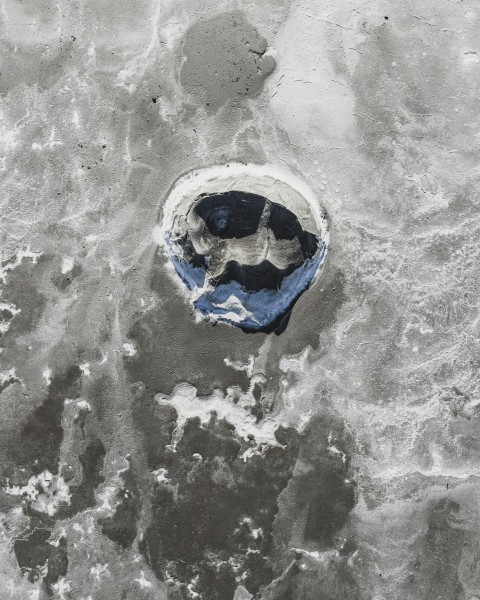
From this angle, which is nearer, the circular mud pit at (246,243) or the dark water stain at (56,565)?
the circular mud pit at (246,243)

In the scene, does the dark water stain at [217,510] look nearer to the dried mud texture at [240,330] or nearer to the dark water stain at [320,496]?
the dried mud texture at [240,330]

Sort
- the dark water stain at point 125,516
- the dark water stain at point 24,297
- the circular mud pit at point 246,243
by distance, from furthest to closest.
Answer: the dark water stain at point 24,297 < the dark water stain at point 125,516 < the circular mud pit at point 246,243

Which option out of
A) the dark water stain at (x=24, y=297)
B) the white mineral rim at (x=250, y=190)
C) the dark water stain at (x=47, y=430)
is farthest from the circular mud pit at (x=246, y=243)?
the dark water stain at (x=47, y=430)

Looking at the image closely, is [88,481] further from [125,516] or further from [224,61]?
[224,61]

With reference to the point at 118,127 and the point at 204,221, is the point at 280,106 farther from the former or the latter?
the point at 118,127

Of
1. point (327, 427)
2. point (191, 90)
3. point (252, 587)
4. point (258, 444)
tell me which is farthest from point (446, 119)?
point (252, 587)

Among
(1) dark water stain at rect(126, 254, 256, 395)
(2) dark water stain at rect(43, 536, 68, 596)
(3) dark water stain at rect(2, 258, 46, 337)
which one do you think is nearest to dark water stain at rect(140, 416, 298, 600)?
(1) dark water stain at rect(126, 254, 256, 395)

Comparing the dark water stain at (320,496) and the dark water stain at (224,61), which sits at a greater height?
the dark water stain at (224,61)
